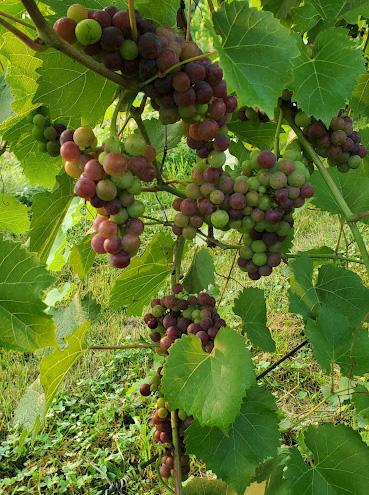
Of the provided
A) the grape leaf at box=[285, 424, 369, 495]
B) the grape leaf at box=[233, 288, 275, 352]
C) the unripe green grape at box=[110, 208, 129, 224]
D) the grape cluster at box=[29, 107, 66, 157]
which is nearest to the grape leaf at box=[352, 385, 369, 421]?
the grape leaf at box=[285, 424, 369, 495]

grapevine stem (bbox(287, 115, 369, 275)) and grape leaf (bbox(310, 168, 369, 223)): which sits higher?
grapevine stem (bbox(287, 115, 369, 275))

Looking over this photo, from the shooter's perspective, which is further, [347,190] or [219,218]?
[347,190]

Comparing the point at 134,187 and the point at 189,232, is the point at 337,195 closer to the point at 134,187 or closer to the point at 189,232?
the point at 189,232

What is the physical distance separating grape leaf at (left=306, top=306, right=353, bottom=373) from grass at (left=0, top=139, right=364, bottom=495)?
729 millimetres

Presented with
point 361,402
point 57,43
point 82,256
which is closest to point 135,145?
point 57,43

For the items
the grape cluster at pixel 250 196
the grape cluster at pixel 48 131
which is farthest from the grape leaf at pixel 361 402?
the grape cluster at pixel 48 131

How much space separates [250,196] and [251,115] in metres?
0.22

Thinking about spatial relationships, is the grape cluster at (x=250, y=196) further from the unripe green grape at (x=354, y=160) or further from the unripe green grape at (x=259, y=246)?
the unripe green grape at (x=354, y=160)

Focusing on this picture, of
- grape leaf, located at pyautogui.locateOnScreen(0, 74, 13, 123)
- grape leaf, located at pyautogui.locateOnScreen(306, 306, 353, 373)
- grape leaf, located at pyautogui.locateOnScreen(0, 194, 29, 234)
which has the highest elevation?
grape leaf, located at pyautogui.locateOnScreen(0, 74, 13, 123)

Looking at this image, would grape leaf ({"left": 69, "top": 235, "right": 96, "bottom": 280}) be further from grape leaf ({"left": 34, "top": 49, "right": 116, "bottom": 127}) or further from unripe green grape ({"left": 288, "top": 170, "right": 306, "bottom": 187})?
unripe green grape ({"left": 288, "top": 170, "right": 306, "bottom": 187})

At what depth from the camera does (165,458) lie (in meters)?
1.17

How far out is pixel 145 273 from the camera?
47.0 inches

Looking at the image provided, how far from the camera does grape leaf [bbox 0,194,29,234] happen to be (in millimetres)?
1141

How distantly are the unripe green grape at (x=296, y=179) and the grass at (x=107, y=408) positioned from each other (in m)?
0.82
